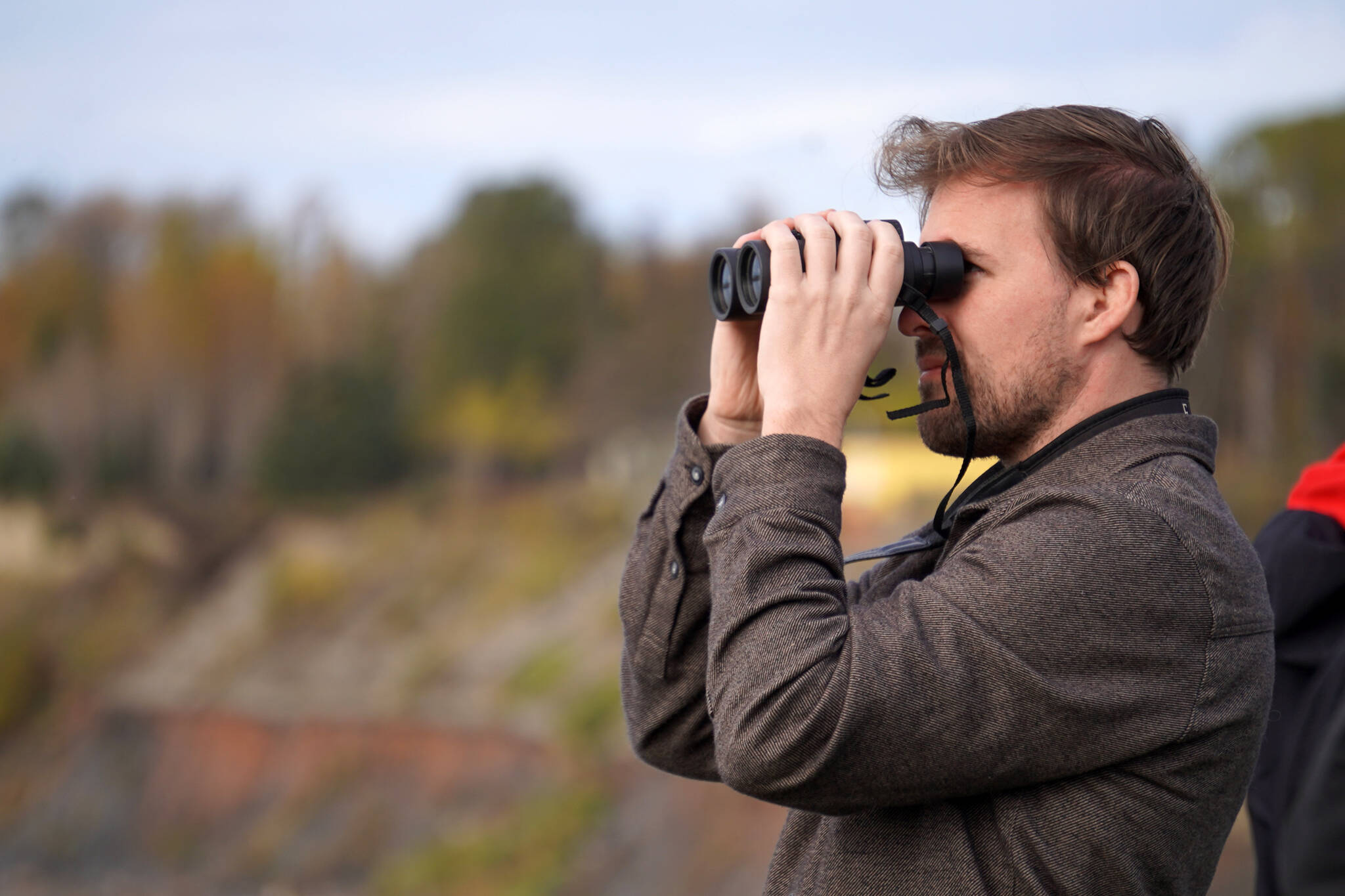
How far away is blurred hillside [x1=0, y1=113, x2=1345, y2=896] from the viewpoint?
1596 cm

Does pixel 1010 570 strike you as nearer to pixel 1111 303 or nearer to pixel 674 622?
pixel 1111 303

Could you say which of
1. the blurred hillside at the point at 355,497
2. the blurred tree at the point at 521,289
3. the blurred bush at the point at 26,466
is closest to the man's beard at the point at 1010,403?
the blurred hillside at the point at 355,497

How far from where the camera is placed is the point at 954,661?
3.49 feet

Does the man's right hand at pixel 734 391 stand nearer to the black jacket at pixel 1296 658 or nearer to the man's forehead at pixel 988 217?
the man's forehead at pixel 988 217

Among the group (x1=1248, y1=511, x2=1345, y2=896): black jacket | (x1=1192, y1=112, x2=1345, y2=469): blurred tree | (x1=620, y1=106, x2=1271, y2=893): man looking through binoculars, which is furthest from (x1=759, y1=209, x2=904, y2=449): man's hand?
(x1=1192, y1=112, x2=1345, y2=469): blurred tree

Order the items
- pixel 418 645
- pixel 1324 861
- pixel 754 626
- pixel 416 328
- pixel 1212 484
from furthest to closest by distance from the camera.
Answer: pixel 416 328 → pixel 418 645 → pixel 1212 484 → pixel 754 626 → pixel 1324 861

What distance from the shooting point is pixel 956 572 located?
114cm

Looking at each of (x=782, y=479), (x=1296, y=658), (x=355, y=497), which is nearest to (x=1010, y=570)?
(x=782, y=479)

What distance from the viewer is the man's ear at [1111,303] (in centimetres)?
130

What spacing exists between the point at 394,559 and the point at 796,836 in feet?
67.4

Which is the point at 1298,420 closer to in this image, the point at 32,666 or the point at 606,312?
the point at 606,312

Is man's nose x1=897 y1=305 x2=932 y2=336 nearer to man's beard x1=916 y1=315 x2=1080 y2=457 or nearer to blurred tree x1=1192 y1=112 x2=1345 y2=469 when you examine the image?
man's beard x1=916 y1=315 x2=1080 y2=457

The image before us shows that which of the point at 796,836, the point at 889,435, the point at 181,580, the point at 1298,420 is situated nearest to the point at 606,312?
the point at 889,435

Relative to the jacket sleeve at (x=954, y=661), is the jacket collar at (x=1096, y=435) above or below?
above
